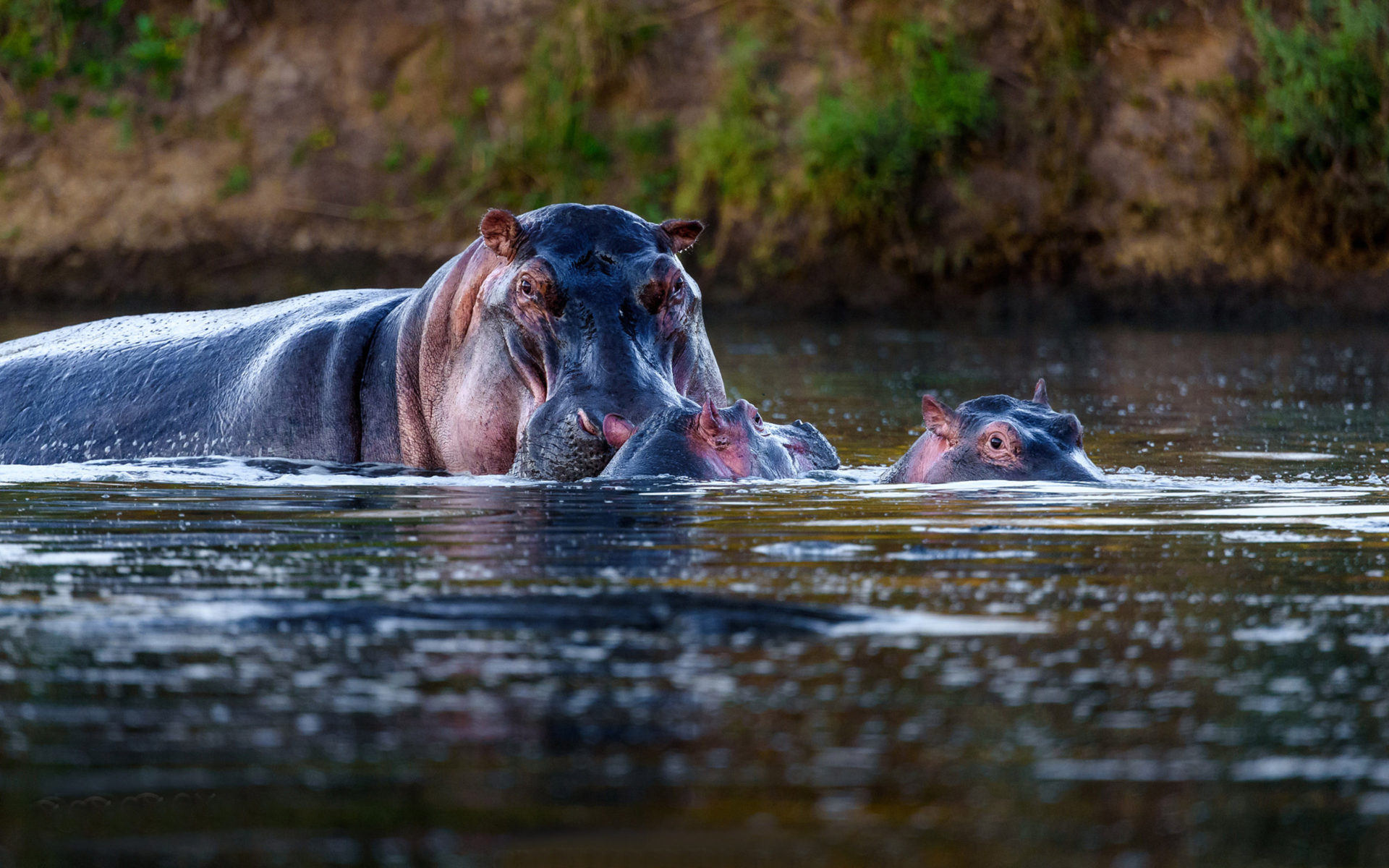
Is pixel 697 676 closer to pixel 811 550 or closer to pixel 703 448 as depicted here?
pixel 811 550

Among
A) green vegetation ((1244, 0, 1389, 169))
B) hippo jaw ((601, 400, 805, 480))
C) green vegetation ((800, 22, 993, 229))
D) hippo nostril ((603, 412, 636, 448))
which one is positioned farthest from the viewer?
green vegetation ((800, 22, 993, 229))

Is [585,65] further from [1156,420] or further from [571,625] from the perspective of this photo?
[571,625]

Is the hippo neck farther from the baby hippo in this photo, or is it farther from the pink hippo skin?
the baby hippo

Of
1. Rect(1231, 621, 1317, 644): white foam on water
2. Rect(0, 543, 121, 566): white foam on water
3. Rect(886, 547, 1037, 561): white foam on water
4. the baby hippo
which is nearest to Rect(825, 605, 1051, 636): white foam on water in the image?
Rect(1231, 621, 1317, 644): white foam on water

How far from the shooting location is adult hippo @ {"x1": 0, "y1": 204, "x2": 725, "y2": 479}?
5594 millimetres

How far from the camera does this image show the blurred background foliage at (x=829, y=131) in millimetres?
16219

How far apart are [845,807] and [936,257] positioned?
1493 cm

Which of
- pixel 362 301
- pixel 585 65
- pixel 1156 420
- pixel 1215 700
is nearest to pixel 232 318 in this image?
pixel 362 301

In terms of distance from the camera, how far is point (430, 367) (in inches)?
248

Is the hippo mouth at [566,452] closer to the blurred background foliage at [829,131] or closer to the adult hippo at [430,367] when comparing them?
the adult hippo at [430,367]

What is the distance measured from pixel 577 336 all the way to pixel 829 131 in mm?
11784

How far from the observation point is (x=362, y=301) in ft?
23.6

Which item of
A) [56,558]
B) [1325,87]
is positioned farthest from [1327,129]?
[56,558]

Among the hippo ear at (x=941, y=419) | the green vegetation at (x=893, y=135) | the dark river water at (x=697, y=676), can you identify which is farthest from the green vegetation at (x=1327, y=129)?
the dark river water at (x=697, y=676)
